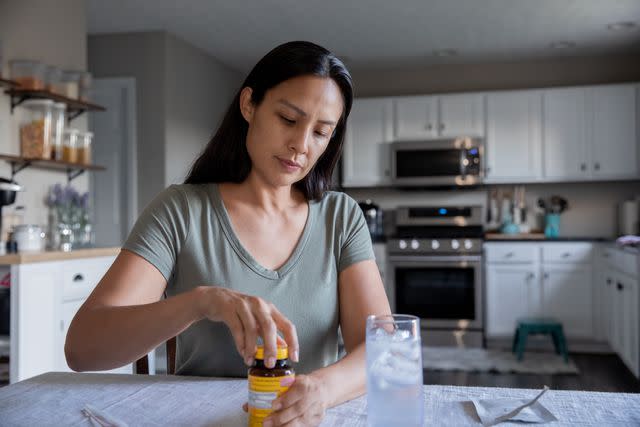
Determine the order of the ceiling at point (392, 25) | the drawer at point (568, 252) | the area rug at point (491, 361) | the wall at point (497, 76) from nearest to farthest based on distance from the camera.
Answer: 1. the ceiling at point (392, 25)
2. the area rug at point (491, 361)
3. the drawer at point (568, 252)
4. the wall at point (497, 76)

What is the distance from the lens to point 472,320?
15.8 ft

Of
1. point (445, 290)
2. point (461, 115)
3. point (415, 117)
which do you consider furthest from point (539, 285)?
point (415, 117)

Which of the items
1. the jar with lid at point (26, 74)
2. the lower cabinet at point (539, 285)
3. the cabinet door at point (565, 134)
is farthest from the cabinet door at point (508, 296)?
the jar with lid at point (26, 74)

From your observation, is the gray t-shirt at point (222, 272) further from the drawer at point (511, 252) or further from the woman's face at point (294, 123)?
the drawer at point (511, 252)

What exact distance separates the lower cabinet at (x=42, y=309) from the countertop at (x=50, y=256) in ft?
0.06

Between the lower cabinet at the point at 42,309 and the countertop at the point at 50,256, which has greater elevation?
the countertop at the point at 50,256

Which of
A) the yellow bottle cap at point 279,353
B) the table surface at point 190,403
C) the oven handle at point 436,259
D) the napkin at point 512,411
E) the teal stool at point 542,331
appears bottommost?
the teal stool at point 542,331

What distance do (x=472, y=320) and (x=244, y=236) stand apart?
385 centimetres

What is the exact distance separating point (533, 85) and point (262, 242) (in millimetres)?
4715

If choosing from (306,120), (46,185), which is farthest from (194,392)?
(46,185)

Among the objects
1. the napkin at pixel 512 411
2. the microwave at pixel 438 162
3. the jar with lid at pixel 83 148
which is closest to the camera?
the napkin at pixel 512 411

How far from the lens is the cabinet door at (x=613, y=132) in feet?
16.1

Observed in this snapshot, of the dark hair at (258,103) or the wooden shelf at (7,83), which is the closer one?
the dark hair at (258,103)

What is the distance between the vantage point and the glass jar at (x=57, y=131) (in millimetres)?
3355
